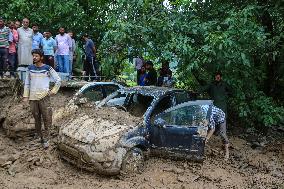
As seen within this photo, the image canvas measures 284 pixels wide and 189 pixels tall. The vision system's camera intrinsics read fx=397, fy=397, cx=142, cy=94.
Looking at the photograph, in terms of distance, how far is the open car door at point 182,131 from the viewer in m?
8.00

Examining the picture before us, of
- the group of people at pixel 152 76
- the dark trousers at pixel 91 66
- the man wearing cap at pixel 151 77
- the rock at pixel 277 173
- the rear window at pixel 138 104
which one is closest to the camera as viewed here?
the rear window at pixel 138 104

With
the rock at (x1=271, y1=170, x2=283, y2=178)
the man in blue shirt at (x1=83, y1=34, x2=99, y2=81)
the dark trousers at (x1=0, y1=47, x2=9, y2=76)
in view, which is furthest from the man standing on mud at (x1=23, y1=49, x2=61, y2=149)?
the rock at (x1=271, y1=170, x2=283, y2=178)

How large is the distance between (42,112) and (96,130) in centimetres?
148

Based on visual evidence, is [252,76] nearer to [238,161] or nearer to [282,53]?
[282,53]

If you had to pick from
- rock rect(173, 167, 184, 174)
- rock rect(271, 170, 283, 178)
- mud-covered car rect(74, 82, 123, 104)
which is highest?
mud-covered car rect(74, 82, 123, 104)

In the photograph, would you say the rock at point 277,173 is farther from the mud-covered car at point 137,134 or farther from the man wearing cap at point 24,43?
the man wearing cap at point 24,43

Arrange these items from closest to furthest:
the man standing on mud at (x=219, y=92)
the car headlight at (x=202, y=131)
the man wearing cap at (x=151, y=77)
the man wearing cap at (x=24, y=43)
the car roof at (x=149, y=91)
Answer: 1. the car headlight at (x=202, y=131)
2. the car roof at (x=149, y=91)
3. the man standing on mud at (x=219, y=92)
4. the man wearing cap at (x=24, y=43)
5. the man wearing cap at (x=151, y=77)

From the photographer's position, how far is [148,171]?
25.9 feet

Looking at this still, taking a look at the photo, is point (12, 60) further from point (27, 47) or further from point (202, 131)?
point (202, 131)

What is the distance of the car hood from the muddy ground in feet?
2.20

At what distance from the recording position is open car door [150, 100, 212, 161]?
8000 mm

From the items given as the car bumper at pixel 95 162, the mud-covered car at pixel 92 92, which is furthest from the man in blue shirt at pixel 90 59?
the car bumper at pixel 95 162

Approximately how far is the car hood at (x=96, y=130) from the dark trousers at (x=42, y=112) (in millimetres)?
583

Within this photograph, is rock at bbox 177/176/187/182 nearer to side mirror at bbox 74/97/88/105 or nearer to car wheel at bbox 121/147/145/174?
car wheel at bbox 121/147/145/174
